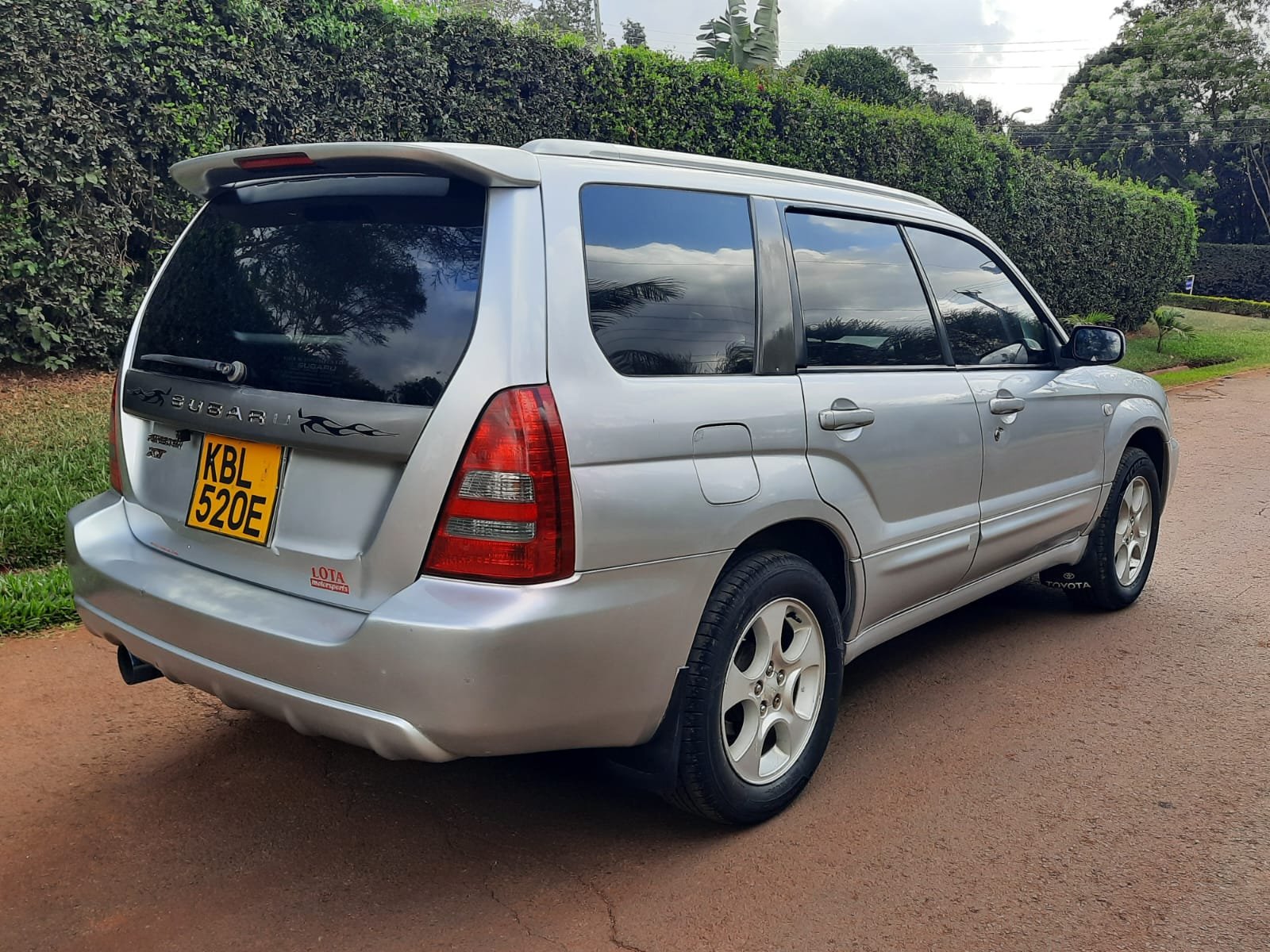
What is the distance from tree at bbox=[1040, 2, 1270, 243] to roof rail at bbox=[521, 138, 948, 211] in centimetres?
4054

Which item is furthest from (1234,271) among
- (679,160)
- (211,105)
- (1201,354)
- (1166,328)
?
(679,160)

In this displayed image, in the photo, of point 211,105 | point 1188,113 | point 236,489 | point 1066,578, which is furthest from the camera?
point 1188,113

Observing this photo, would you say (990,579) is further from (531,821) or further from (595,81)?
(595,81)

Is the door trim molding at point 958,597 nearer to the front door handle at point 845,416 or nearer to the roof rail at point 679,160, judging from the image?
the front door handle at point 845,416

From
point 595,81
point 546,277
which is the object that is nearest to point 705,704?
point 546,277

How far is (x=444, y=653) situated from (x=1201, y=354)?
19.0 metres

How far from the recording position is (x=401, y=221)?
8.82ft

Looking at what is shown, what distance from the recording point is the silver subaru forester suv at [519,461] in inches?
97.3

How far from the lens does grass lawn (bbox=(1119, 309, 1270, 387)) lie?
51.9 feet

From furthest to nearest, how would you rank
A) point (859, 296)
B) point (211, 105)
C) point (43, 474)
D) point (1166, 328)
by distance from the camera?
point (1166, 328), point (211, 105), point (43, 474), point (859, 296)

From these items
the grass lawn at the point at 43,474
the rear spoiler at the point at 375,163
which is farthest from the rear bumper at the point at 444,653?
the grass lawn at the point at 43,474

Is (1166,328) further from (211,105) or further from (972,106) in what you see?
(972,106)

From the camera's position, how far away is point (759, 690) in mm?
3117

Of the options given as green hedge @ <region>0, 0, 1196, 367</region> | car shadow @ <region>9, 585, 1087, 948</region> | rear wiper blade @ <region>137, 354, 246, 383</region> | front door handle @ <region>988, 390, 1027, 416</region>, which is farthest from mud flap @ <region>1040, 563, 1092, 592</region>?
green hedge @ <region>0, 0, 1196, 367</region>
